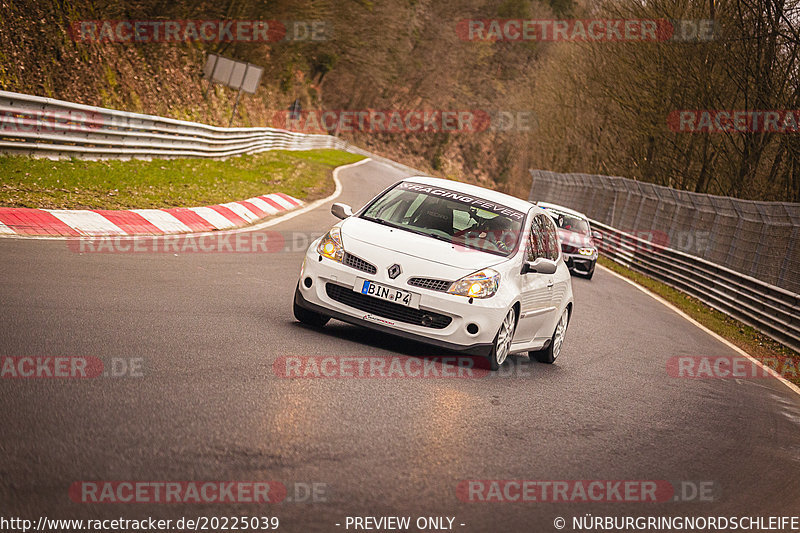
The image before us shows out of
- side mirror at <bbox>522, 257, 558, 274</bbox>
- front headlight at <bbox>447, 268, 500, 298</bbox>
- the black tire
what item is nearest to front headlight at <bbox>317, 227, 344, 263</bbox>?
the black tire

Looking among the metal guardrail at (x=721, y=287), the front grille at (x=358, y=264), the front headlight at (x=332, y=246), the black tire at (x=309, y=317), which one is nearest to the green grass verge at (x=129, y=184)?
A: the black tire at (x=309, y=317)

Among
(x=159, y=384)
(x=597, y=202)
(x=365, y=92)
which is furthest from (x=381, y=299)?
(x=365, y=92)

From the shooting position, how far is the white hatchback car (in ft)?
28.0

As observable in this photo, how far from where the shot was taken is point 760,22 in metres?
27.0

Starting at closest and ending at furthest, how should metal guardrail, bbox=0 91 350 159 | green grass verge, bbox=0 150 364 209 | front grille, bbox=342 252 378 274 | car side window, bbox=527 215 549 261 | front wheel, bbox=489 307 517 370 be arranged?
front grille, bbox=342 252 378 274 < front wheel, bbox=489 307 517 370 < car side window, bbox=527 215 549 261 < green grass verge, bbox=0 150 364 209 < metal guardrail, bbox=0 91 350 159

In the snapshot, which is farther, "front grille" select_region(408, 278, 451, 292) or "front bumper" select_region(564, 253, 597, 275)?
"front bumper" select_region(564, 253, 597, 275)

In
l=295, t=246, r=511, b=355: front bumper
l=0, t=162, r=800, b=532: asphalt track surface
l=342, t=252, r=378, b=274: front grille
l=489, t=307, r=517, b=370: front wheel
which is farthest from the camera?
l=489, t=307, r=517, b=370: front wheel

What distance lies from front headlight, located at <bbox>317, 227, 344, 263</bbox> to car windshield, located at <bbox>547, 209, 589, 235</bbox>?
1495cm

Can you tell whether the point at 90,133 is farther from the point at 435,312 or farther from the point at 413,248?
the point at 435,312

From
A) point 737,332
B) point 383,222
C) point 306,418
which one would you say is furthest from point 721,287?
point 306,418

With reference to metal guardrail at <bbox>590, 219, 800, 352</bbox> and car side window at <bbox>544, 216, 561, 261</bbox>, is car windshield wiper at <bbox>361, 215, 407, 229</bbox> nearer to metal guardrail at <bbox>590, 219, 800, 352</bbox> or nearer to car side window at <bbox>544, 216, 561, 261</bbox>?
car side window at <bbox>544, 216, 561, 261</bbox>

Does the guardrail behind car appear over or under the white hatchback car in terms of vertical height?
under

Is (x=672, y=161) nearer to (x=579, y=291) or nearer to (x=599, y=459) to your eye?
(x=579, y=291)

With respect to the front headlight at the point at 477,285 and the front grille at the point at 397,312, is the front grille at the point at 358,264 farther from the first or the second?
the front headlight at the point at 477,285
